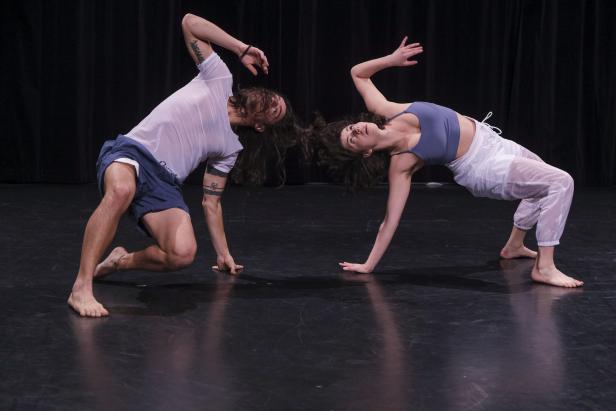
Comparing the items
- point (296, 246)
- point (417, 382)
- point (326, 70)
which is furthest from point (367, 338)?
point (326, 70)

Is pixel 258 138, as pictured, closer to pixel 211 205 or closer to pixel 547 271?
pixel 211 205

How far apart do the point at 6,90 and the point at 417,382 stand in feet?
15.8

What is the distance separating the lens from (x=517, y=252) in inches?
148

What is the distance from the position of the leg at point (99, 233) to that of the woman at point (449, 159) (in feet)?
2.84

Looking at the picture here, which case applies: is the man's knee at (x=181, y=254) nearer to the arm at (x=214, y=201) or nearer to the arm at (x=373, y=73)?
the arm at (x=214, y=201)

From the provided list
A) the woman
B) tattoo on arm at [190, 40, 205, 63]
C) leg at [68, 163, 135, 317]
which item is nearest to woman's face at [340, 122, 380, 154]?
the woman

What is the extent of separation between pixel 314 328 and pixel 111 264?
0.91 metres

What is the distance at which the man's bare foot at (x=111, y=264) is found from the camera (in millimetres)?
3166

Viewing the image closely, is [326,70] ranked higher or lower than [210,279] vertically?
higher

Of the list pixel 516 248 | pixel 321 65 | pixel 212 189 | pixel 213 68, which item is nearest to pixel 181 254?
pixel 212 189

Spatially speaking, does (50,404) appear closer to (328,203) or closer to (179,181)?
(179,181)

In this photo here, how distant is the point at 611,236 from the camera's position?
14.0ft

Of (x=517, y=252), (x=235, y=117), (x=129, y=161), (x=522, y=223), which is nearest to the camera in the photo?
(x=129, y=161)

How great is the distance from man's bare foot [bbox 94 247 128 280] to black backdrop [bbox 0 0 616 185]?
314 centimetres
